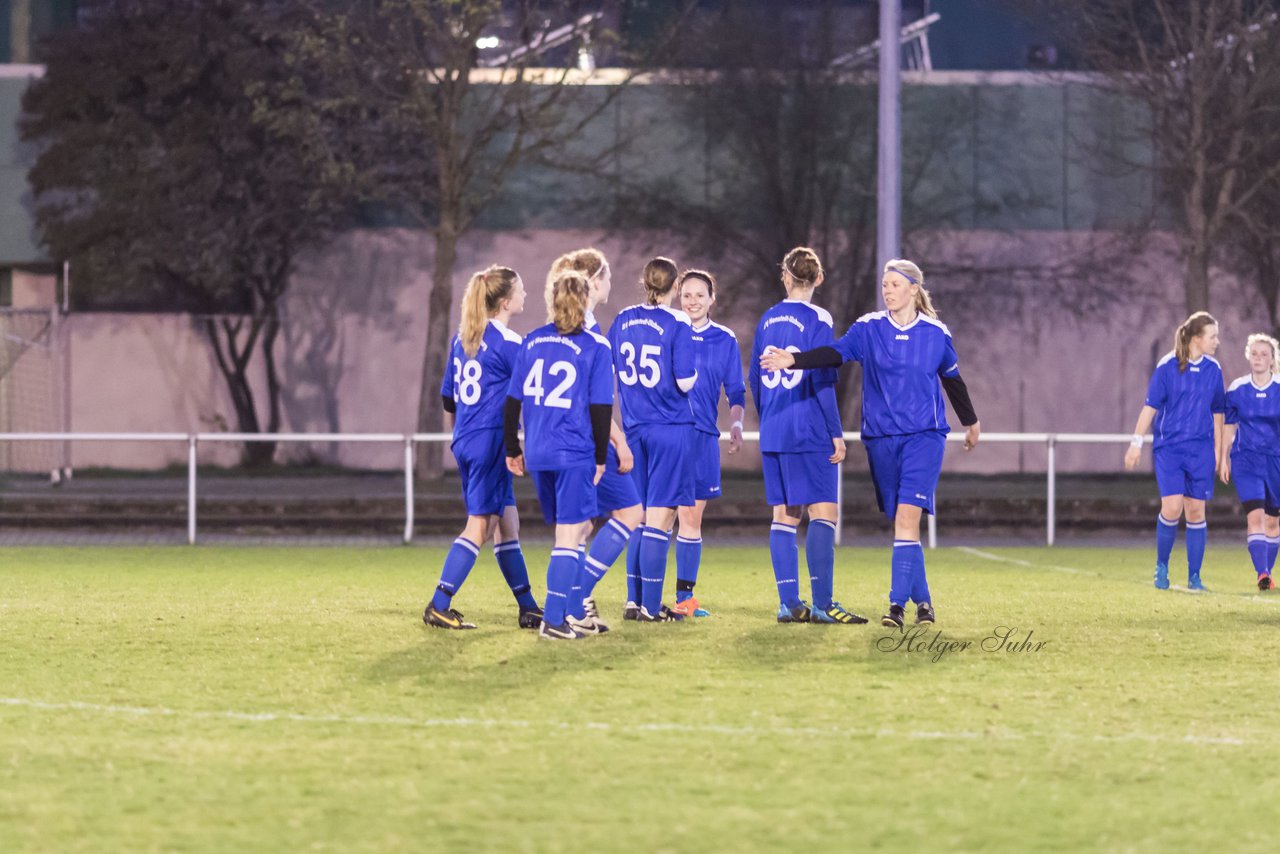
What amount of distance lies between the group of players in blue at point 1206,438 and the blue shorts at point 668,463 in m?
4.02

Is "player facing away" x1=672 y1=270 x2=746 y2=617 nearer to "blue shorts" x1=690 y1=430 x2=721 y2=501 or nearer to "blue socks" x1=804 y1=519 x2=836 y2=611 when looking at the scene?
"blue shorts" x1=690 y1=430 x2=721 y2=501

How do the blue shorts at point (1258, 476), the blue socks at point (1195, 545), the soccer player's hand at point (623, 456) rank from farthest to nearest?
the blue shorts at point (1258, 476) → the blue socks at point (1195, 545) → the soccer player's hand at point (623, 456)

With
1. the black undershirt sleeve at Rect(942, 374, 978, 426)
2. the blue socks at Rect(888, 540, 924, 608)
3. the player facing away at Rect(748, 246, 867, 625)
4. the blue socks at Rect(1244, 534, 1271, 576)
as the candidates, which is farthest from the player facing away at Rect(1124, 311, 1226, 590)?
the player facing away at Rect(748, 246, 867, 625)

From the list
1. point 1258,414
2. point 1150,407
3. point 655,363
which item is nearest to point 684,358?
point 655,363

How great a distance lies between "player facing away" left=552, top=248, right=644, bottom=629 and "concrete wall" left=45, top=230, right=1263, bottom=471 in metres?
22.4

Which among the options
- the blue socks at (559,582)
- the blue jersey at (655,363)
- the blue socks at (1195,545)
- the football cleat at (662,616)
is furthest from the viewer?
the blue socks at (1195,545)

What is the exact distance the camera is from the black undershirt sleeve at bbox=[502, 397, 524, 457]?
31.0 ft

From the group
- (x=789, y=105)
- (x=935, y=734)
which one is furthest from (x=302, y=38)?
(x=935, y=734)

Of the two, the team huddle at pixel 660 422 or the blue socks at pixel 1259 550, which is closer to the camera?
the team huddle at pixel 660 422

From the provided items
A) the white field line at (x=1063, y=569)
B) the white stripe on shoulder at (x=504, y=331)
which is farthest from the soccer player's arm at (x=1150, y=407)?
the white stripe on shoulder at (x=504, y=331)

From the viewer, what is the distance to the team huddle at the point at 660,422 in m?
9.56

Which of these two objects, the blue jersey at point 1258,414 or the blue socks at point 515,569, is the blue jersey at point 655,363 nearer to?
the blue socks at point 515,569

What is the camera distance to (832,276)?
3219 centimetres

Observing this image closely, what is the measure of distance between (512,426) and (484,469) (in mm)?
740
